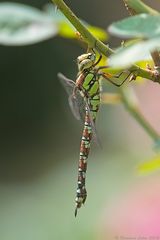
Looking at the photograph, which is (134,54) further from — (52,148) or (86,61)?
(52,148)

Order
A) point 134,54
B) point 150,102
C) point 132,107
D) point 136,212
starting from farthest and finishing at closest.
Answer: point 150,102
point 136,212
point 132,107
point 134,54

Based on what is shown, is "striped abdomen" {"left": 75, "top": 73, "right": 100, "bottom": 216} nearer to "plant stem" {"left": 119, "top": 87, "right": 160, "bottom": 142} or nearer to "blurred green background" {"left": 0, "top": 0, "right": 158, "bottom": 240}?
"plant stem" {"left": 119, "top": 87, "right": 160, "bottom": 142}

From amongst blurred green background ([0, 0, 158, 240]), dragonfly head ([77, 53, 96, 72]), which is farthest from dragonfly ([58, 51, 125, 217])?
blurred green background ([0, 0, 158, 240])

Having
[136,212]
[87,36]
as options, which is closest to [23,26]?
[87,36]

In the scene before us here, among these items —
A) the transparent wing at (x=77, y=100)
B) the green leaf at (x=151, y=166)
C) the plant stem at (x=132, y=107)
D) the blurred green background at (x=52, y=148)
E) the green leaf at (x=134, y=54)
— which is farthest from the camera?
the blurred green background at (x=52, y=148)

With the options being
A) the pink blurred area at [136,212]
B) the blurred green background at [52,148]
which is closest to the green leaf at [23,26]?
the pink blurred area at [136,212]

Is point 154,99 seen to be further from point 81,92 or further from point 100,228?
point 81,92

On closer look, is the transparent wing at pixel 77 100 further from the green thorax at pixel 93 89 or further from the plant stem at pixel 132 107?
the plant stem at pixel 132 107
